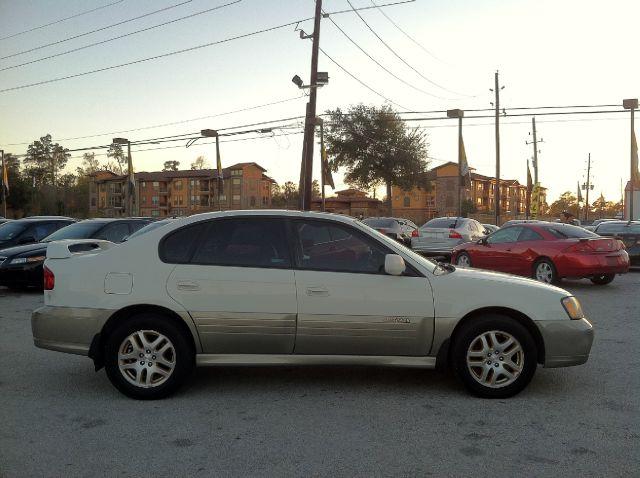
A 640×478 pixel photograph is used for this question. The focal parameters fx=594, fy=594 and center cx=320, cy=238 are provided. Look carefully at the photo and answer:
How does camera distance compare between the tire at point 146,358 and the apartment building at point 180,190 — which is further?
the apartment building at point 180,190

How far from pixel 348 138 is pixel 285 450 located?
5540 cm

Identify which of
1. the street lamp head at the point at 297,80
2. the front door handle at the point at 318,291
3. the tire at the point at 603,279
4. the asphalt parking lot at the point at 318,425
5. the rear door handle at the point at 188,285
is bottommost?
the asphalt parking lot at the point at 318,425

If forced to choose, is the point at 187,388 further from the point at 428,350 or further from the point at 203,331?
the point at 428,350

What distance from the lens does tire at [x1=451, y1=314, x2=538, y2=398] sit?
480 cm

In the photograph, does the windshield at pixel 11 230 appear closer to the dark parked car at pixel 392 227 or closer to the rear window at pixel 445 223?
the rear window at pixel 445 223

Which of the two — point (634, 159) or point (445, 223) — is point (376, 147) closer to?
point (634, 159)

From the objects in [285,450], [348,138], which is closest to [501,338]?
[285,450]

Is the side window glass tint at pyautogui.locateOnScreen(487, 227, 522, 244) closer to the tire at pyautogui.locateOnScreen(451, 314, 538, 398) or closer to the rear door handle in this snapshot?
the tire at pyautogui.locateOnScreen(451, 314, 538, 398)

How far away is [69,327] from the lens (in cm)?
486

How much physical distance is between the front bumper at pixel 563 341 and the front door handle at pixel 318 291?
5.75ft

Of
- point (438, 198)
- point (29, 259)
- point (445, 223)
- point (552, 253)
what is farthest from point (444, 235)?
point (438, 198)

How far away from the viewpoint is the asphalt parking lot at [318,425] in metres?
3.54

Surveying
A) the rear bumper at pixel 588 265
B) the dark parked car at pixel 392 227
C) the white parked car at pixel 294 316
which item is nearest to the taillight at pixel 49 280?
the white parked car at pixel 294 316

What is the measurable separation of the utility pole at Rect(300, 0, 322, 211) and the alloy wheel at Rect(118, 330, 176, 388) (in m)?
17.2
